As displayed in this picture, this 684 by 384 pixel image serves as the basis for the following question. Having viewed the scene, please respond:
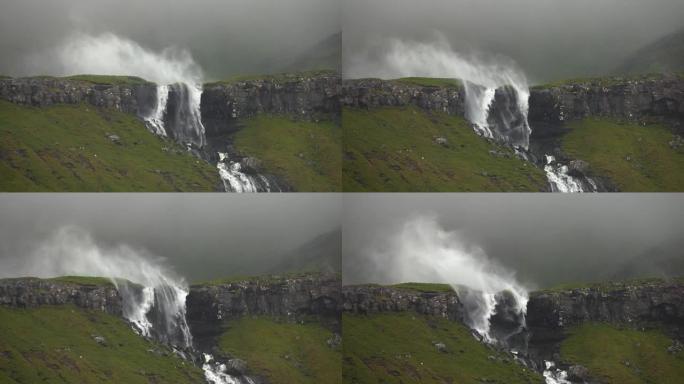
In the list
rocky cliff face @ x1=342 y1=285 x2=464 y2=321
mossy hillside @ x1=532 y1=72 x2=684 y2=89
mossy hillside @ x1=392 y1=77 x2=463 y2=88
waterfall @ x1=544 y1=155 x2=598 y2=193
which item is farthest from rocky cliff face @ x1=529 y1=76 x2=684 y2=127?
rocky cliff face @ x1=342 y1=285 x2=464 y2=321

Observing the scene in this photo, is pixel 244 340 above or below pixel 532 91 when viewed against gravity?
below

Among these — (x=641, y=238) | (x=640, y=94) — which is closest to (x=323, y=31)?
(x=640, y=94)

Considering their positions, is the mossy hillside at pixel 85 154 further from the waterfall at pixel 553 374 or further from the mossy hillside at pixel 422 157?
the waterfall at pixel 553 374

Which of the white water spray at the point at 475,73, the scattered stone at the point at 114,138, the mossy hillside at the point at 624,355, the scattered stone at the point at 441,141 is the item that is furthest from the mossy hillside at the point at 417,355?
the scattered stone at the point at 114,138

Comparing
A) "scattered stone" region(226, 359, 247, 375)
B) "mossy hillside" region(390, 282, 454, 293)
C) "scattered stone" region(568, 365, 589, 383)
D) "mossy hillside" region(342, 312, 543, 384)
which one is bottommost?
"scattered stone" region(568, 365, 589, 383)

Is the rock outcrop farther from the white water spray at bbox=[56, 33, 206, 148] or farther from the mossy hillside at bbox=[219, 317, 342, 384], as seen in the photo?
the white water spray at bbox=[56, 33, 206, 148]

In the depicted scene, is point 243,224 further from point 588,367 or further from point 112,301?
point 588,367
